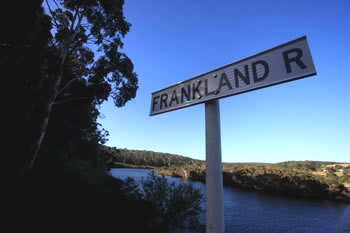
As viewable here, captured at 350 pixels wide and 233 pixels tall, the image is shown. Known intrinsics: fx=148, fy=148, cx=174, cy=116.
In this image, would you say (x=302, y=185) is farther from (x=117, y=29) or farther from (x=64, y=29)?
(x=64, y=29)

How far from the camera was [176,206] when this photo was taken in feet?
20.2

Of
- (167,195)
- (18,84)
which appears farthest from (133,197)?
(18,84)

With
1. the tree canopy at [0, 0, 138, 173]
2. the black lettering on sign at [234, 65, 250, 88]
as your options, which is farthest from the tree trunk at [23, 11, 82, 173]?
the black lettering on sign at [234, 65, 250, 88]

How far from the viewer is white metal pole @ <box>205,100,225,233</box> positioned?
1450 millimetres

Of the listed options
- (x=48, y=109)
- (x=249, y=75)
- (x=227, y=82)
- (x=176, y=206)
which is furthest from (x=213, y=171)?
(x=48, y=109)

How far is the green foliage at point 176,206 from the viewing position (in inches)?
242

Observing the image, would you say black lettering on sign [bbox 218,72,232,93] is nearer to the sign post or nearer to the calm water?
the sign post

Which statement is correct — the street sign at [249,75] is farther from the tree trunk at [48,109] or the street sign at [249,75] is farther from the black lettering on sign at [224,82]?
the tree trunk at [48,109]

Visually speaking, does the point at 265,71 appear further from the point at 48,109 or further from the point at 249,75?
the point at 48,109

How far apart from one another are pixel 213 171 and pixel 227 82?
0.98 metres

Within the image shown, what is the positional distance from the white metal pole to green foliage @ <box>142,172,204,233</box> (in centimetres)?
527

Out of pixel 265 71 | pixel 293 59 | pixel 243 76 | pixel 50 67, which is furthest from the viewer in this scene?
pixel 50 67

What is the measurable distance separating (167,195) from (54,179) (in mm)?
6766

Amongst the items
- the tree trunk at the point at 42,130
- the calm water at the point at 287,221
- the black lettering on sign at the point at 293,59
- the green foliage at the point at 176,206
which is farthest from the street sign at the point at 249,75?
the calm water at the point at 287,221
